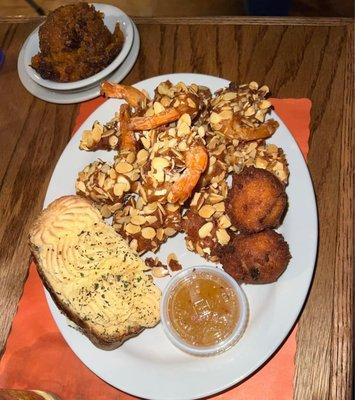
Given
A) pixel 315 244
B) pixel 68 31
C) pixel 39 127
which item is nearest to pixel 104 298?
pixel 315 244

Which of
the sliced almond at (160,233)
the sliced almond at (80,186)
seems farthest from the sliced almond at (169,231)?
the sliced almond at (80,186)

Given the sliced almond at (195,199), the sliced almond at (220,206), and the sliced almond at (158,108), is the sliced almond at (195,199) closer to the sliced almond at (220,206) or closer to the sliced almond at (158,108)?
the sliced almond at (220,206)

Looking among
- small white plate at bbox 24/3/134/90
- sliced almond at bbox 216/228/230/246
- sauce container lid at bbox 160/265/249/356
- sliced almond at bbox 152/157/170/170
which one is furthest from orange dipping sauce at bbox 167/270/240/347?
small white plate at bbox 24/3/134/90

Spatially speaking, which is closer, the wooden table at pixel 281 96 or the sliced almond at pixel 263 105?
the wooden table at pixel 281 96

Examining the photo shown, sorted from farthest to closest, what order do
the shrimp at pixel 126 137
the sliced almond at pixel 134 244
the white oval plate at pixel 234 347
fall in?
1. the shrimp at pixel 126 137
2. the sliced almond at pixel 134 244
3. the white oval plate at pixel 234 347

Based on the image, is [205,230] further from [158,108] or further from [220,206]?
[158,108]

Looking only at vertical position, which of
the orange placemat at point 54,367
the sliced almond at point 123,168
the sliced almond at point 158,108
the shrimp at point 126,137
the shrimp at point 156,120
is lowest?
the orange placemat at point 54,367

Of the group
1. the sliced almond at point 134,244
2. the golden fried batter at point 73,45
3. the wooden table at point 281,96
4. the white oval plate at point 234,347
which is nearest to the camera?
the white oval plate at point 234,347

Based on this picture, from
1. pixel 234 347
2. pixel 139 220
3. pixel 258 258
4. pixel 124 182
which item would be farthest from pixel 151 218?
pixel 234 347
